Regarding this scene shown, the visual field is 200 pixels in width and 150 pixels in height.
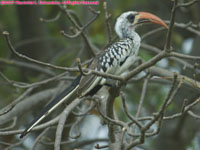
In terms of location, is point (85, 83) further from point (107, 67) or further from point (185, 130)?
point (185, 130)

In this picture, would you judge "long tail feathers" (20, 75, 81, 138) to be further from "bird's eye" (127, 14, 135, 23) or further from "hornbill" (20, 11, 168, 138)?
"bird's eye" (127, 14, 135, 23)

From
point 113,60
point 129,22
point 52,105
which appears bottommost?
point 52,105

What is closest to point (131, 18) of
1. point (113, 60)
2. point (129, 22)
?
point (129, 22)

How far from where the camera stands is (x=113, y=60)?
309 cm

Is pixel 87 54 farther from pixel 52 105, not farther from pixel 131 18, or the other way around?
pixel 52 105

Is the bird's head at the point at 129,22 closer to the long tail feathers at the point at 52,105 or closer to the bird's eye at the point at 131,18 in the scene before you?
the bird's eye at the point at 131,18

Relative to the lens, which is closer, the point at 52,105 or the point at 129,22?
the point at 52,105

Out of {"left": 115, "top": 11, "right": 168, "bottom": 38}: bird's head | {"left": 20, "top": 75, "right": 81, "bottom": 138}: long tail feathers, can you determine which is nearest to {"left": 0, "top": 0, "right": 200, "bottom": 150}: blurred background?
{"left": 115, "top": 11, "right": 168, "bottom": 38}: bird's head

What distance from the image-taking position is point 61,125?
2693mm

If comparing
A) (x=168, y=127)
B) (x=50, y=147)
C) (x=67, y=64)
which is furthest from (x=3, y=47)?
(x=168, y=127)

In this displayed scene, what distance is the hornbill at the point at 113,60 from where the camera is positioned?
277 centimetres

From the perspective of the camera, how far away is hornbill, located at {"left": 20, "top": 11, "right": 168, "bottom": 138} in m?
2.77

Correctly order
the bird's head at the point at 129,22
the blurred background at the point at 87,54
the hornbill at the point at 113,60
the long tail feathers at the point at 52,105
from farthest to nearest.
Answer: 1. the blurred background at the point at 87,54
2. the bird's head at the point at 129,22
3. the hornbill at the point at 113,60
4. the long tail feathers at the point at 52,105

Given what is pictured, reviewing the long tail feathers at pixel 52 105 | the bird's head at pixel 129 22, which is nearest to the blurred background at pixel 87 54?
the bird's head at pixel 129 22
